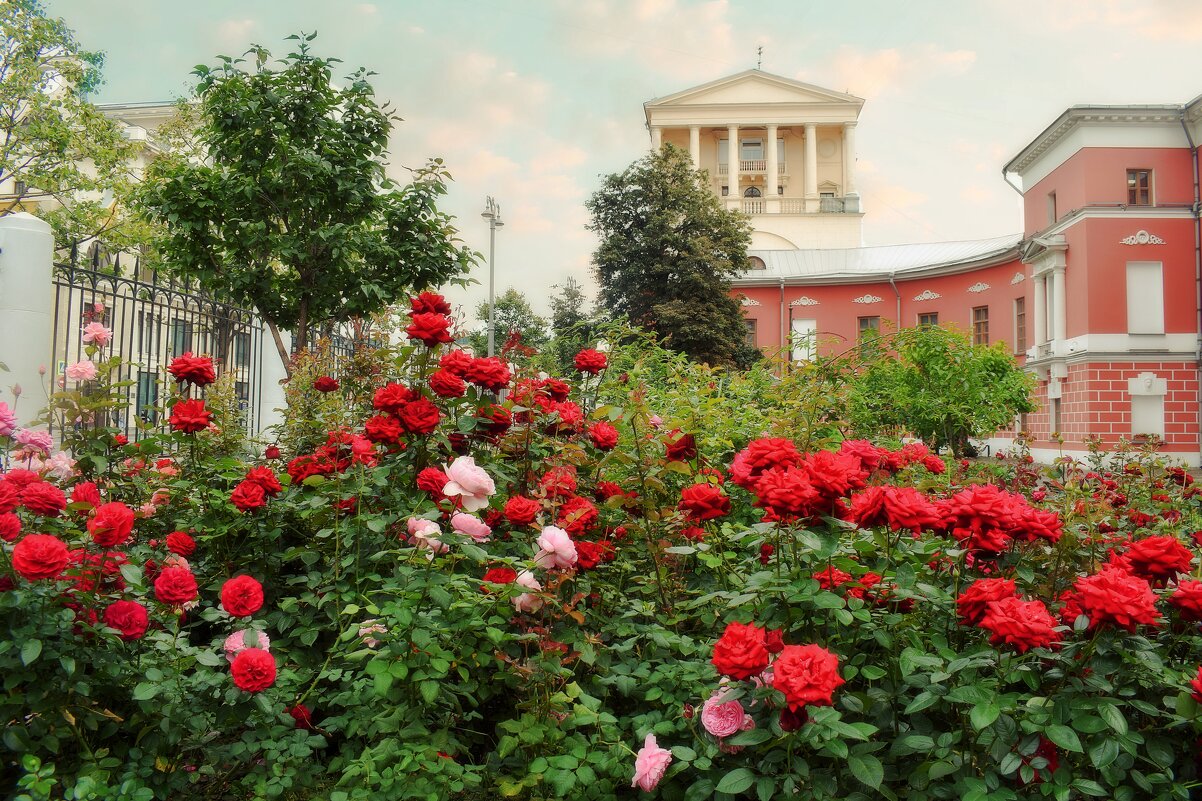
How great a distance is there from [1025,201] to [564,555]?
95.6ft

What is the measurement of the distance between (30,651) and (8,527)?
13.5 inches

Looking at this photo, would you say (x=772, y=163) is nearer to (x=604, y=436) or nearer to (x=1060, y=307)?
(x=1060, y=307)

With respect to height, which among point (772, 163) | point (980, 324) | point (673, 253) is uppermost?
point (772, 163)

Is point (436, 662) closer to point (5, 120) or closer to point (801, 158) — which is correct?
point (5, 120)

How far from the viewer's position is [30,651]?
5.63 feet

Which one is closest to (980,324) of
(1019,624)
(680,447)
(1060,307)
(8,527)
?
(1060,307)

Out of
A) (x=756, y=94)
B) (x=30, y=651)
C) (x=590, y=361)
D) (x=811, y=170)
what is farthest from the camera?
(x=756, y=94)

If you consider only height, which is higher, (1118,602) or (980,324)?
(980,324)

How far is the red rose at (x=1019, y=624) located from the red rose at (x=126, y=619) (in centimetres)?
198

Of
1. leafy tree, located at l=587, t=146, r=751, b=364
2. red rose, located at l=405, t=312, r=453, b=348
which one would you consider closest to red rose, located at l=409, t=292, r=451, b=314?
red rose, located at l=405, t=312, r=453, b=348

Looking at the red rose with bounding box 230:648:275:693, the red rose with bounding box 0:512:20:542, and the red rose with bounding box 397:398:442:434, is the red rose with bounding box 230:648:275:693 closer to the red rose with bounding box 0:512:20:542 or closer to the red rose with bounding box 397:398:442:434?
the red rose with bounding box 0:512:20:542

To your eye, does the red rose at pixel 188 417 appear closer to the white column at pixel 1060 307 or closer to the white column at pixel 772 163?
the white column at pixel 1060 307

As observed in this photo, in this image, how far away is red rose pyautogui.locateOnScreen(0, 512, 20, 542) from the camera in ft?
6.12

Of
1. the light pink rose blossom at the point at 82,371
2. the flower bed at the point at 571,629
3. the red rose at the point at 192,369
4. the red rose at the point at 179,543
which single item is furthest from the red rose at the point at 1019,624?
the light pink rose blossom at the point at 82,371
